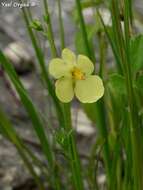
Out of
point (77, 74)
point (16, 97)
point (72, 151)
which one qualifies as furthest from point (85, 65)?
point (16, 97)

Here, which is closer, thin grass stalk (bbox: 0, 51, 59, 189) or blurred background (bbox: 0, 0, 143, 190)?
thin grass stalk (bbox: 0, 51, 59, 189)

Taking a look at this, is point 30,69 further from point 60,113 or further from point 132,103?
point 132,103

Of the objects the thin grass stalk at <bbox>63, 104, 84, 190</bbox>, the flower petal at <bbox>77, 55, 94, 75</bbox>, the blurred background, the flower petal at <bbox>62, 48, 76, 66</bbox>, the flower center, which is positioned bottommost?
the blurred background

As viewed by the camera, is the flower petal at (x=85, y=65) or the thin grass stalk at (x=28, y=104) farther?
the thin grass stalk at (x=28, y=104)

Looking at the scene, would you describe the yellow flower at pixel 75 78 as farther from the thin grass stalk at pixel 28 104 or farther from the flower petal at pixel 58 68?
the thin grass stalk at pixel 28 104

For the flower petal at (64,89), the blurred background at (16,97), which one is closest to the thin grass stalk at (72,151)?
the flower petal at (64,89)

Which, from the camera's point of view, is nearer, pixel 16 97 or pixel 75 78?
pixel 75 78

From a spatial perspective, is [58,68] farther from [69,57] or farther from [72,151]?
[72,151]

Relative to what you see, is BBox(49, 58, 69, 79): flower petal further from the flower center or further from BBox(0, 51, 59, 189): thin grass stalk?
BBox(0, 51, 59, 189): thin grass stalk

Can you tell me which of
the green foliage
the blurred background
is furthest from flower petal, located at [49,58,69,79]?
the blurred background
